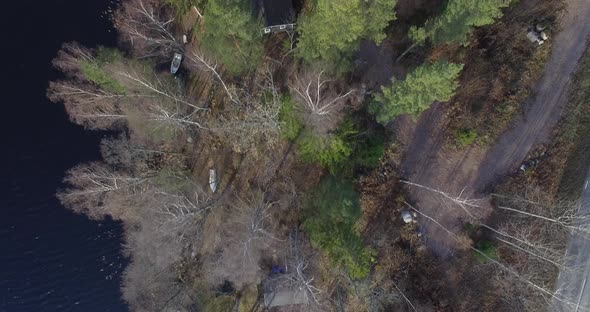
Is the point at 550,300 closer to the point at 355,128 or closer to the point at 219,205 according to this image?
the point at 355,128

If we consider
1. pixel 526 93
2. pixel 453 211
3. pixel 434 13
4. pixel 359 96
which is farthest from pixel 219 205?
pixel 526 93

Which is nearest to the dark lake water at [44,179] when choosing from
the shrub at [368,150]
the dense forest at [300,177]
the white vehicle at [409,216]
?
the dense forest at [300,177]

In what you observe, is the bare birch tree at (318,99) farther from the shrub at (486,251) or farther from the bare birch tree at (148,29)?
the shrub at (486,251)

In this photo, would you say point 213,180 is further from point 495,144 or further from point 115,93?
point 495,144

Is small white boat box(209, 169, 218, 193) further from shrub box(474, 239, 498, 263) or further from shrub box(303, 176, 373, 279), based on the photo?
shrub box(474, 239, 498, 263)

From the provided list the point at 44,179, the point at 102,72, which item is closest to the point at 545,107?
the point at 102,72

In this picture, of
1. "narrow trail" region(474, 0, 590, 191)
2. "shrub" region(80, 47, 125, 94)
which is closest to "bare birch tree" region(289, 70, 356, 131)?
"shrub" region(80, 47, 125, 94)
